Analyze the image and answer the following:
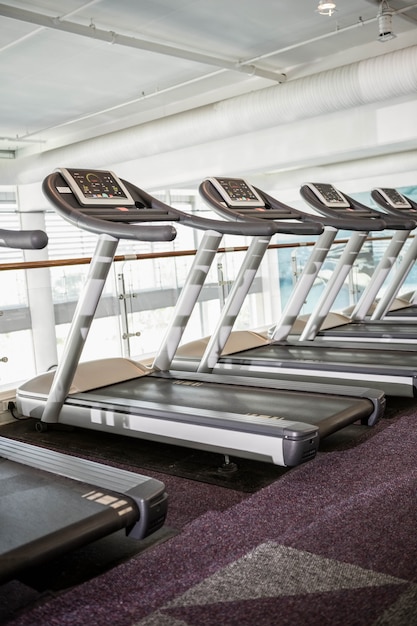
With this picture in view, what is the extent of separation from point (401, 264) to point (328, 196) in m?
2.02

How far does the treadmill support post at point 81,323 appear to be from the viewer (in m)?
3.51

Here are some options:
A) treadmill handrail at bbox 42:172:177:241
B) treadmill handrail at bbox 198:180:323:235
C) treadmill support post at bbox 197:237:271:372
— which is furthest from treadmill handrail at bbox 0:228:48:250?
treadmill support post at bbox 197:237:271:372

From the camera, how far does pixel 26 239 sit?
7.56 feet

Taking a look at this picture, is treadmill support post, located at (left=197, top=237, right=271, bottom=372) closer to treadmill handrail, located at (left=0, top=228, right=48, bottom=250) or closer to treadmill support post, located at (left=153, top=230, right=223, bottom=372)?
treadmill support post, located at (left=153, top=230, right=223, bottom=372)

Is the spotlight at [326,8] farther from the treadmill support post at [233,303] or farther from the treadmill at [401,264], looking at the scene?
the treadmill support post at [233,303]

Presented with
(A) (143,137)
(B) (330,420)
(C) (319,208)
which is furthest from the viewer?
(A) (143,137)

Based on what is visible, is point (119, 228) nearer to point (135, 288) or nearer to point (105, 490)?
point (105, 490)

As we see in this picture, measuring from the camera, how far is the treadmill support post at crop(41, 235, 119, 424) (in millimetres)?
3512

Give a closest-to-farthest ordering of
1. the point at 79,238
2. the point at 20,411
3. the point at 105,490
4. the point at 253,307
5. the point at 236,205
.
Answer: the point at 105,490 < the point at 20,411 < the point at 236,205 < the point at 253,307 < the point at 79,238

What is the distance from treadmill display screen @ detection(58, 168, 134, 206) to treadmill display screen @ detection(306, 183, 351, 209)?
6.01ft

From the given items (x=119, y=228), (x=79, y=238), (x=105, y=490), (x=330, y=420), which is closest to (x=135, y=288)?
(x=119, y=228)

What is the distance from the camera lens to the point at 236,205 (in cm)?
432

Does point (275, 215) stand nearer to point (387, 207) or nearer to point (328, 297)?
point (328, 297)

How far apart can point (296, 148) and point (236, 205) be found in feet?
16.2
